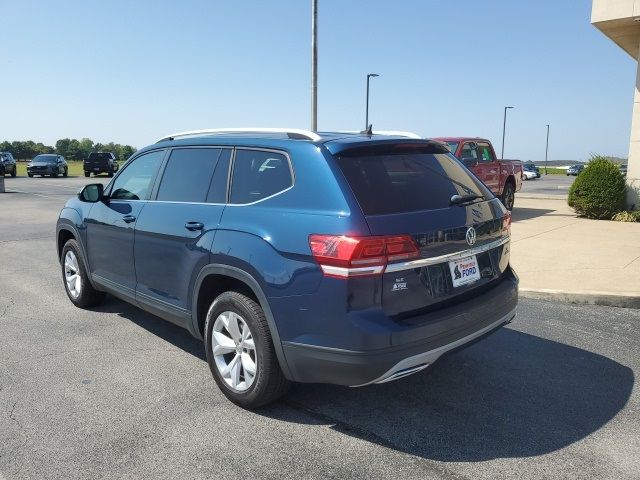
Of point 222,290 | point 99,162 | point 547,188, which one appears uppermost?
point 99,162

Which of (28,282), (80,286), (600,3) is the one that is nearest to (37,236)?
(28,282)

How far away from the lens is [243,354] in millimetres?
3426

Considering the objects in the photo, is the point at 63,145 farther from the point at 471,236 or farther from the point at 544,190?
the point at 471,236

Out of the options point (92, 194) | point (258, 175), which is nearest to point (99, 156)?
point (92, 194)

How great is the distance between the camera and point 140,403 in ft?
11.5

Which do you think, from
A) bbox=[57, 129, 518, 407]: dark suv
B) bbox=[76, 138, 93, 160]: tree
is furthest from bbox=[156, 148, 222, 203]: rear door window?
bbox=[76, 138, 93, 160]: tree

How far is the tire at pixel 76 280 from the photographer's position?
5.44 m

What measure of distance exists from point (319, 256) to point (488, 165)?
12041 millimetres

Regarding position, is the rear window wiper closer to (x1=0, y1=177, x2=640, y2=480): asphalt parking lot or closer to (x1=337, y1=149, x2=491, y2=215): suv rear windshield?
(x1=337, y1=149, x2=491, y2=215): suv rear windshield

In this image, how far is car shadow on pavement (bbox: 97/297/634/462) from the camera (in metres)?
3.04

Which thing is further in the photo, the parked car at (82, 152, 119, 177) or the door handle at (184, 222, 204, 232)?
the parked car at (82, 152, 119, 177)

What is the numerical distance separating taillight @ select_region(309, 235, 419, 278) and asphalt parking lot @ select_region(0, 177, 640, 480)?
1.03m

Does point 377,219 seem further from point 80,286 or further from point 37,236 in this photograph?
point 37,236

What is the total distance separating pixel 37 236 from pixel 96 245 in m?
6.97
